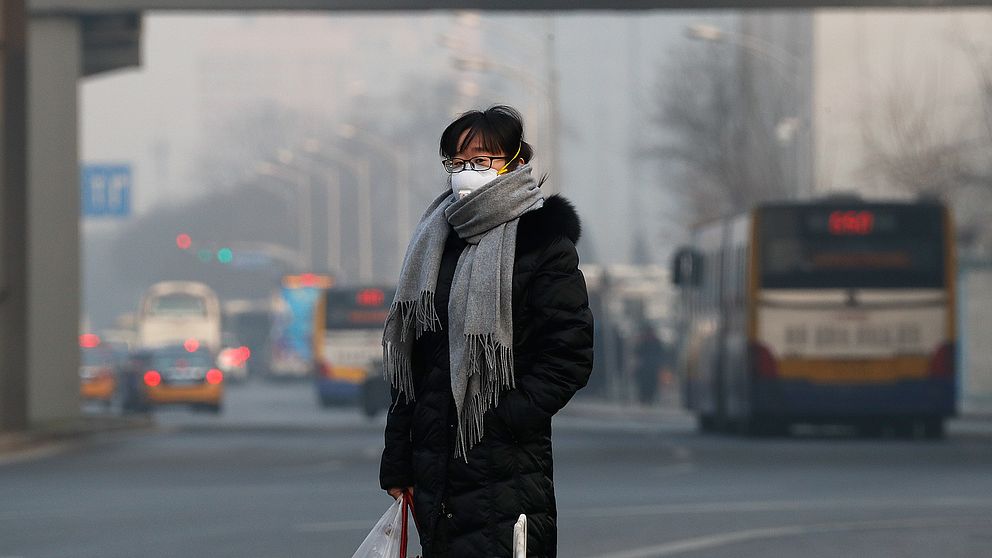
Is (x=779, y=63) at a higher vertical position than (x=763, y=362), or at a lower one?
higher

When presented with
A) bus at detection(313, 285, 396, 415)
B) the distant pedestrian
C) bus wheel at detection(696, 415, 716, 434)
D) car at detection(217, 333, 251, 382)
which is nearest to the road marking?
bus wheel at detection(696, 415, 716, 434)

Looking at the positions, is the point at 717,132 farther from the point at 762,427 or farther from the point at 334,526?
the point at 334,526

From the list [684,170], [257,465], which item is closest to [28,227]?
[257,465]

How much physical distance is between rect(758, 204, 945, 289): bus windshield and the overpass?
9.55 feet

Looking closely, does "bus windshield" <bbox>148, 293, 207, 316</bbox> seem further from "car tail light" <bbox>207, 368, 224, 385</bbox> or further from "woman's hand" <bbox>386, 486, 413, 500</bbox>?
"woman's hand" <bbox>386, 486, 413, 500</bbox>

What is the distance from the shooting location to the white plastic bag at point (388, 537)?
20.5 feet

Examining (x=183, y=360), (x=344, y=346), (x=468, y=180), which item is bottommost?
(x=183, y=360)

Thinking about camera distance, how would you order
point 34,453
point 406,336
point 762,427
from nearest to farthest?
A: point 406,336 < point 34,453 < point 762,427

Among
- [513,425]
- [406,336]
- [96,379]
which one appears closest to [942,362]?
[406,336]

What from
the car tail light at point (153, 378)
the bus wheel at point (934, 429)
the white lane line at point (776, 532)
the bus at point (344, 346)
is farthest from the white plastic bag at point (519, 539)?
the bus at point (344, 346)

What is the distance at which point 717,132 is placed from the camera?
5847 centimetres

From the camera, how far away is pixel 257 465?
23.2 m

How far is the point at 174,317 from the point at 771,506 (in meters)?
69.5

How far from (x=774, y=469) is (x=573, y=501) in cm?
493
